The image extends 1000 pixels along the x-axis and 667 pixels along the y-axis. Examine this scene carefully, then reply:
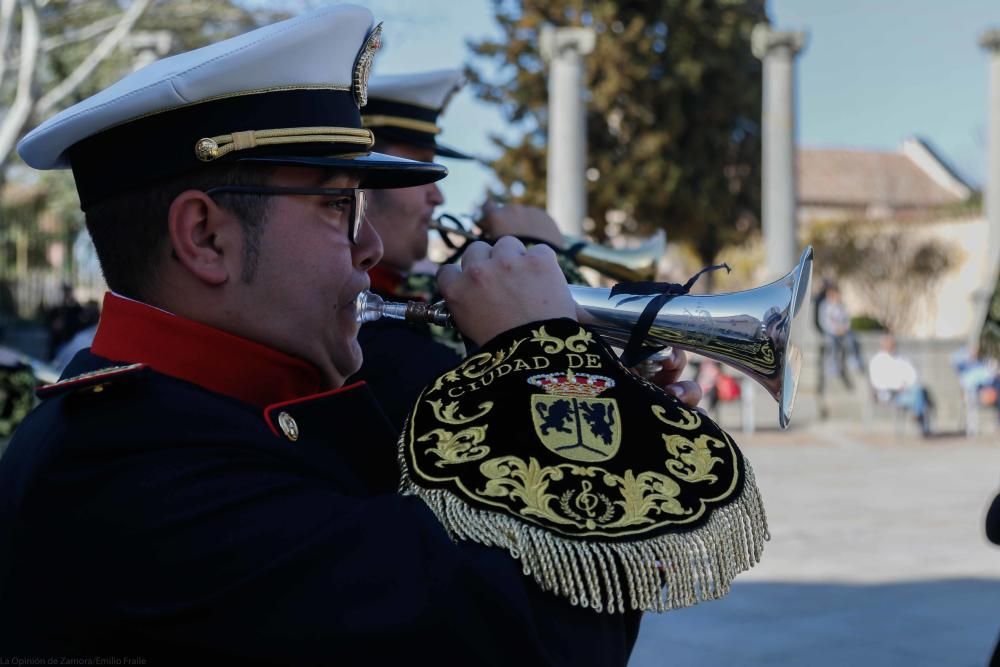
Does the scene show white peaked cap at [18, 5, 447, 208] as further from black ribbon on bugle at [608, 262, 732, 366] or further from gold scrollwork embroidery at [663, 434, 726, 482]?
gold scrollwork embroidery at [663, 434, 726, 482]

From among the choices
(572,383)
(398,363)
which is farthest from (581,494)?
(398,363)

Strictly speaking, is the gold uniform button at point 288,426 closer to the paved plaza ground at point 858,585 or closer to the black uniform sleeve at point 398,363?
the black uniform sleeve at point 398,363

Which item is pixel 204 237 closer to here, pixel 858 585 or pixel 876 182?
pixel 858 585

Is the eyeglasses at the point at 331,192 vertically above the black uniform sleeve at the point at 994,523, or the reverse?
the eyeglasses at the point at 331,192

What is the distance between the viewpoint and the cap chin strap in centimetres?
157

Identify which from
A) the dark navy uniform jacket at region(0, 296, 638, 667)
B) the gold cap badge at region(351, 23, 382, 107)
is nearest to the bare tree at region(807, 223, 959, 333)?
the gold cap badge at region(351, 23, 382, 107)

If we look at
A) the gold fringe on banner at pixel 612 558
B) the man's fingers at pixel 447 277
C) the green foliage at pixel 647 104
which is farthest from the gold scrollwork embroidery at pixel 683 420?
the green foliage at pixel 647 104

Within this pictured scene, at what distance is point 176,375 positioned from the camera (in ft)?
5.21

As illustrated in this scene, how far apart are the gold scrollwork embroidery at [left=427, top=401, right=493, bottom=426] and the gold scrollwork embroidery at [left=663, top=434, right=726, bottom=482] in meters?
0.22

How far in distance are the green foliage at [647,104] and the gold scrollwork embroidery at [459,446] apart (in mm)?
28722

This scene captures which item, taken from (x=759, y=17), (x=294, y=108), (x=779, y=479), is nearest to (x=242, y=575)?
(x=294, y=108)

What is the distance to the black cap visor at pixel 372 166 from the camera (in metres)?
1.61

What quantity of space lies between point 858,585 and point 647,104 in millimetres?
25130

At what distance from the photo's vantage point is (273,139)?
5.29 feet
